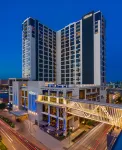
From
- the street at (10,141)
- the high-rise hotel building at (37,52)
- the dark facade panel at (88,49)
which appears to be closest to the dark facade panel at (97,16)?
the dark facade panel at (88,49)

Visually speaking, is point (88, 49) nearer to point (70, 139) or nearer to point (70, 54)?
point (70, 54)

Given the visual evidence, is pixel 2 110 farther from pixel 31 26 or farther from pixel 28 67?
pixel 31 26

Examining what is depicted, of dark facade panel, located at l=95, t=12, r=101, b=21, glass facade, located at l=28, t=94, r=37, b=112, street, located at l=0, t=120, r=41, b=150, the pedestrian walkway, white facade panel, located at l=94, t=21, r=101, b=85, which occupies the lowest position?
the pedestrian walkway

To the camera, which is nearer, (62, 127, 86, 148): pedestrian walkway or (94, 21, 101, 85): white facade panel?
(62, 127, 86, 148): pedestrian walkway

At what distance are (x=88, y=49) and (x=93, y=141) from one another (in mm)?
71332

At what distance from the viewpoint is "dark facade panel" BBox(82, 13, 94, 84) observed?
97.4 m

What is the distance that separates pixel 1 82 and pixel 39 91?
69.3 m

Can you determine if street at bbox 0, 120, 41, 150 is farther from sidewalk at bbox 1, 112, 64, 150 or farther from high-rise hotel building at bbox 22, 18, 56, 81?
high-rise hotel building at bbox 22, 18, 56, 81

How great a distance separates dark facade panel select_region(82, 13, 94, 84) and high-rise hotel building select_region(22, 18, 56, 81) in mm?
33016

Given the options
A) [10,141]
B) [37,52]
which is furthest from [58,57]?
[10,141]

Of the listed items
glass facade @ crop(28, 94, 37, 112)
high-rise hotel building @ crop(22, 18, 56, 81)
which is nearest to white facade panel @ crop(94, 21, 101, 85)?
high-rise hotel building @ crop(22, 18, 56, 81)

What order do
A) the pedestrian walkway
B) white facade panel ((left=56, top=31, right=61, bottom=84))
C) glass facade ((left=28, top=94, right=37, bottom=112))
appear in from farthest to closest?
1. white facade panel ((left=56, top=31, right=61, bottom=84))
2. glass facade ((left=28, top=94, right=37, bottom=112))
3. the pedestrian walkway

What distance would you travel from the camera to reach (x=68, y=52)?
11706 cm

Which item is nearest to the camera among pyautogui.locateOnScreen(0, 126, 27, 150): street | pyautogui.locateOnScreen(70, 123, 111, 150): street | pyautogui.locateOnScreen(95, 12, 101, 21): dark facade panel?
pyautogui.locateOnScreen(0, 126, 27, 150): street
